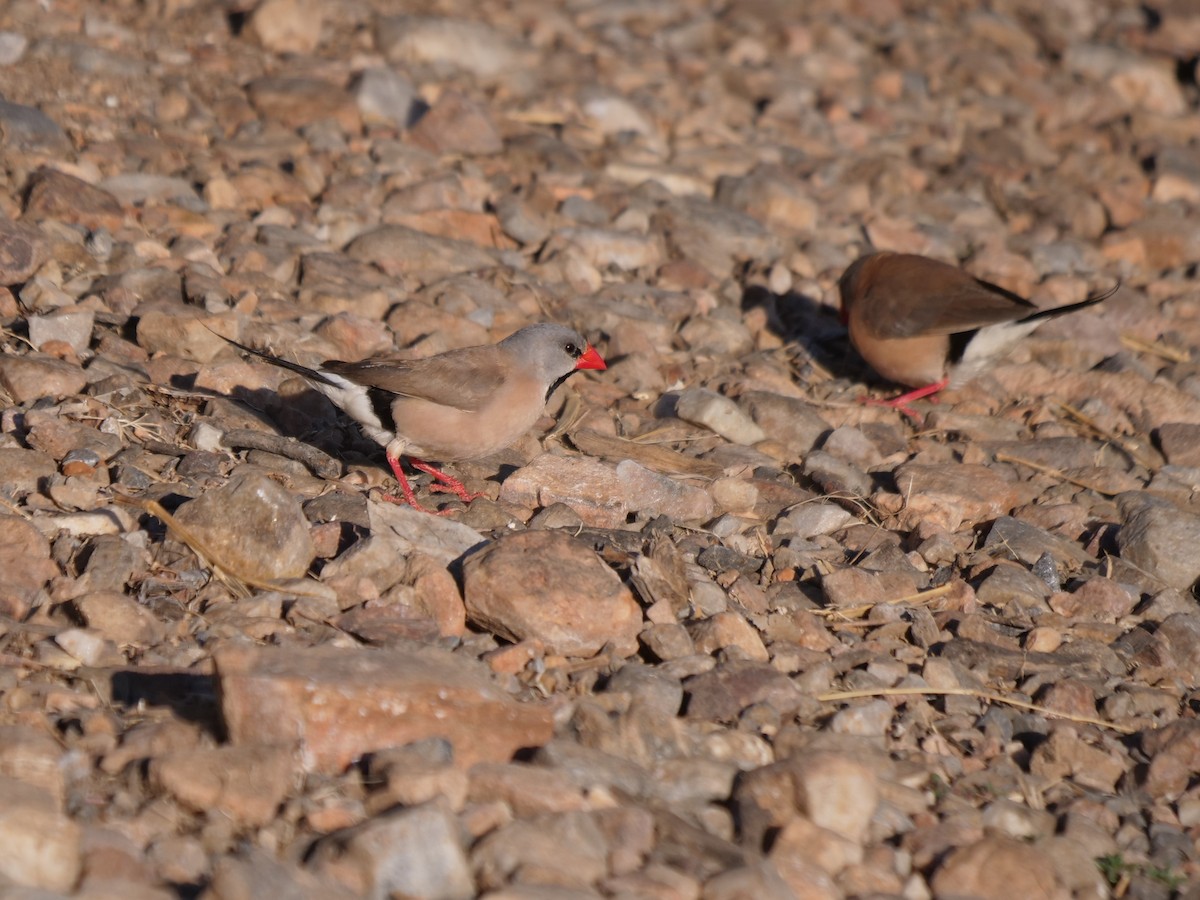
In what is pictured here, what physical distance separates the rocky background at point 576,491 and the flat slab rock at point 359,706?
0.01 m

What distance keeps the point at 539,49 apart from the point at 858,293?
151 inches

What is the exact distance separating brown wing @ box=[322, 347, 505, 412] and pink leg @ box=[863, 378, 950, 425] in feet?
7.42

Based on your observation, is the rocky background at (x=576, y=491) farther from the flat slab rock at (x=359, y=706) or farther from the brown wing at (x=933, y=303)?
the brown wing at (x=933, y=303)

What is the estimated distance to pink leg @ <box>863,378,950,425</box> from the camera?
6.74 meters

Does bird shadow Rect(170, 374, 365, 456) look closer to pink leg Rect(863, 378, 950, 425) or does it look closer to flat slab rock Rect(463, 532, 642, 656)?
flat slab rock Rect(463, 532, 642, 656)

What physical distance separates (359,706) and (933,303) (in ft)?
14.2

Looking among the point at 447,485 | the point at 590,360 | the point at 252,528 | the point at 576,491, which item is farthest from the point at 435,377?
the point at 252,528

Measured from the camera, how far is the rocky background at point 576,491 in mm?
3385

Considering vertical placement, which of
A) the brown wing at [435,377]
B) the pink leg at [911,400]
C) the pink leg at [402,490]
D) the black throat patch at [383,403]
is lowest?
the pink leg at [911,400]

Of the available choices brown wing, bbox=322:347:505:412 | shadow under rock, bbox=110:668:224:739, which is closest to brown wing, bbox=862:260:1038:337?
brown wing, bbox=322:347:505:412

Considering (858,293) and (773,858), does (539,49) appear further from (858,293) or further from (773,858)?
(773,858)

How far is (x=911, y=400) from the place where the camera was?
22.5 feet

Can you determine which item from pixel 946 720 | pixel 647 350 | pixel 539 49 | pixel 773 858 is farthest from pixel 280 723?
pixel 539 49

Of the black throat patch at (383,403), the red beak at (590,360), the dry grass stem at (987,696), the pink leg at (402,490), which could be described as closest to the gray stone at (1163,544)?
the dry grass stem at (987,696)
